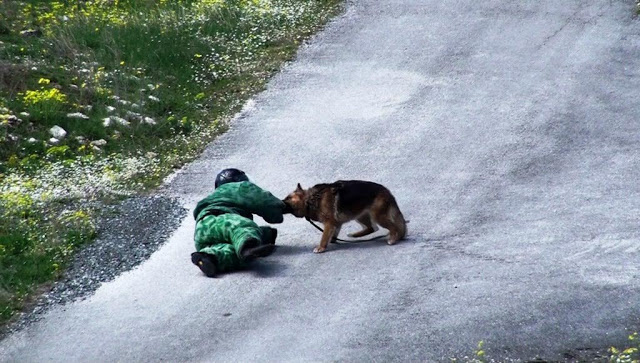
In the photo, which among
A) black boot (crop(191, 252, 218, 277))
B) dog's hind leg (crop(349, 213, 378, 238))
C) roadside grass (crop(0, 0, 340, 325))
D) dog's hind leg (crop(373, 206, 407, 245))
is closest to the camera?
black boot (crop(191, 252, 218, 277))

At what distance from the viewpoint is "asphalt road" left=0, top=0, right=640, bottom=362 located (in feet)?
30.2

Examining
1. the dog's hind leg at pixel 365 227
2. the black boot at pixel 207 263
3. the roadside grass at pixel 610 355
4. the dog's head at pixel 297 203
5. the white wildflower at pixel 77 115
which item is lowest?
the white wildflower at pixel 77 115

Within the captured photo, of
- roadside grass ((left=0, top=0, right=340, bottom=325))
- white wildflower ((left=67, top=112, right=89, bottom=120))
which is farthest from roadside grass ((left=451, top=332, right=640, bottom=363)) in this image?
white wildflower ((left=67, top=112, right=89, bottom=120))

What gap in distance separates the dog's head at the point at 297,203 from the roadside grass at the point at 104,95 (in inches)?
93.4

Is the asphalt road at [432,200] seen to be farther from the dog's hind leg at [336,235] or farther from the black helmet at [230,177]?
the black helmet at [230,177]

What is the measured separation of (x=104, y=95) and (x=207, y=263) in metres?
5.77

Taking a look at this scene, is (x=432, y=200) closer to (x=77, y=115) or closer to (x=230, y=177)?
(x=230, y=177)

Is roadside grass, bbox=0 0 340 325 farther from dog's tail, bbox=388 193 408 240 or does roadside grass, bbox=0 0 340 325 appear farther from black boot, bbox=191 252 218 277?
dog's tail, bbox=388 193 408 240

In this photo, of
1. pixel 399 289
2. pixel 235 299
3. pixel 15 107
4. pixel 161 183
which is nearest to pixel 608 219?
pixel 399 289

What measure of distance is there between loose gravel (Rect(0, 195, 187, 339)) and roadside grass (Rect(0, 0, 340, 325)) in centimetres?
19

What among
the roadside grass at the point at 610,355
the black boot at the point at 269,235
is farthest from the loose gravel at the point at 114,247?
the roadside grass at the point at 610,355

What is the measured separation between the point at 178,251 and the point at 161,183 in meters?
2.30

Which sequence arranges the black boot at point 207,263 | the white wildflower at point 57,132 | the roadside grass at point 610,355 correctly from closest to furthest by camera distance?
1. the roadside grass at point 610,355
2. the black boot at point 207,263
3. the white wildflower at point 57,132

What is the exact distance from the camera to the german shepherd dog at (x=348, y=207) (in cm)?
1104
